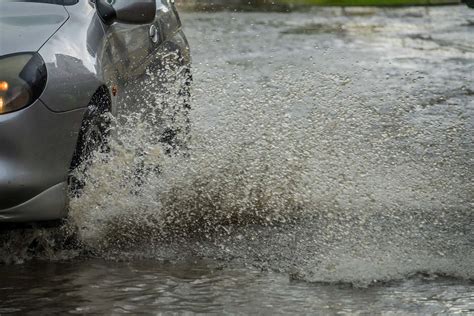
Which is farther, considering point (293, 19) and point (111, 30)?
point (293, 19)

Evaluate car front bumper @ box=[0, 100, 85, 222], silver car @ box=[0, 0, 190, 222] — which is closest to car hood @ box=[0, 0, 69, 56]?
silver car @ box=[0, 0, 190, 222]

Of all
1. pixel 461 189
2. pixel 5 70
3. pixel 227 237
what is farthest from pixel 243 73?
pixel 5 70

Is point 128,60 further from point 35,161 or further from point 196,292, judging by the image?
point 196,292

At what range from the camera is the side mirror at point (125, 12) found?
278 inches

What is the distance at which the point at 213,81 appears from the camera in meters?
10.9

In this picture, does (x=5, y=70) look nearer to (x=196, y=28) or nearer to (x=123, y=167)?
(x=123, y=167)

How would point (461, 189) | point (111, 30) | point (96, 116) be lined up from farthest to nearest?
point (461, 189)
point (111, 30)
point (96, 116)

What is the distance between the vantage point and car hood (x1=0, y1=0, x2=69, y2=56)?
6082 mm

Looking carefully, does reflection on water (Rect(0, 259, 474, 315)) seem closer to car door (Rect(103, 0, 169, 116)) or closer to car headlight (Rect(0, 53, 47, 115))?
car headlight (Rect(0, 53, 47, 115))

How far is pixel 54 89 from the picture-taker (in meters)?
6.08

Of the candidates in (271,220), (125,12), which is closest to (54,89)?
(125,12)

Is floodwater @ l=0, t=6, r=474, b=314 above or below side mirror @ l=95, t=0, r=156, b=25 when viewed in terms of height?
below

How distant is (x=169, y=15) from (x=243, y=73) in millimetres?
4269

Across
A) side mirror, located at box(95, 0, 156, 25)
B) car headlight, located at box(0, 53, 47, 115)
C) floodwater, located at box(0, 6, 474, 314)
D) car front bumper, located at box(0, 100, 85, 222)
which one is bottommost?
floodwater, located at box(0, 6, 474, 314)
